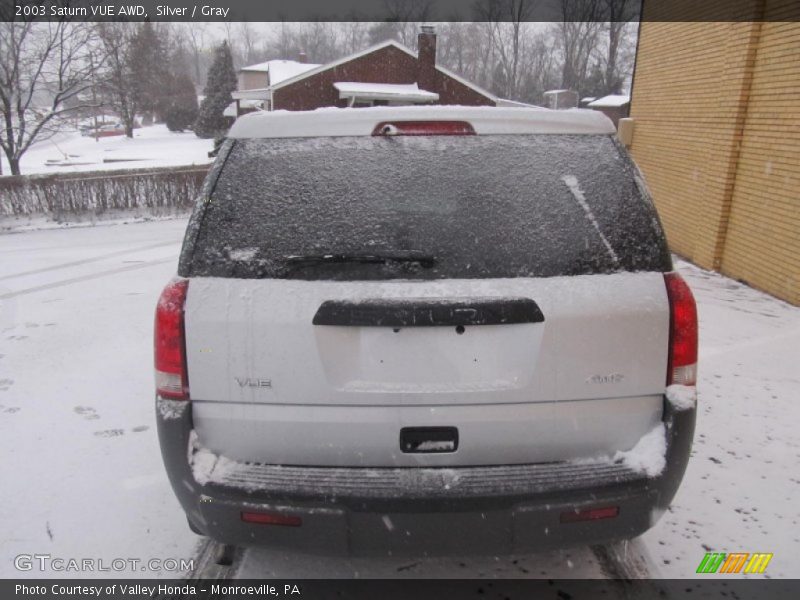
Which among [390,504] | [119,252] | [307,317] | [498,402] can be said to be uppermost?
[307,317]

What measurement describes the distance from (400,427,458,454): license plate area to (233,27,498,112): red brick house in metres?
26.0

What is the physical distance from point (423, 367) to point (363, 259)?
431 millimetres

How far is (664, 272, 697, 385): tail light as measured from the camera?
208 centimetres

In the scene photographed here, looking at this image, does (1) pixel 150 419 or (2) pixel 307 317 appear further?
(1) pixel 150 419

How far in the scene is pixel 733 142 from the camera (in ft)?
26.6

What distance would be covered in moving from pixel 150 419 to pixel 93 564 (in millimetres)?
1575

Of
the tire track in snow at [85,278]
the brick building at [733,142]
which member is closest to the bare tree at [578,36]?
the brick building at [733,142]

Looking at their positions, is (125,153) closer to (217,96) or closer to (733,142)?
(217,96)

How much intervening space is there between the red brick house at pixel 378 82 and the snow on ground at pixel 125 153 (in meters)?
7.67

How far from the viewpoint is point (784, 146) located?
7.10 m

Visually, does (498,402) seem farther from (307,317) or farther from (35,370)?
(35,370)

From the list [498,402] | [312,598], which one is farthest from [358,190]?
[312,598]

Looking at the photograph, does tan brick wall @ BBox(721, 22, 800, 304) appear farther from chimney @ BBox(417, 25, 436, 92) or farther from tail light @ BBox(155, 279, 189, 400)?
chimney @ BBox(417, 25, 436, 92)

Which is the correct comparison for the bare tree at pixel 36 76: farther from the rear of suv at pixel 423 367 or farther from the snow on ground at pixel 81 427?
the rear of suv at pixel 423 367
